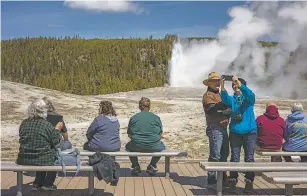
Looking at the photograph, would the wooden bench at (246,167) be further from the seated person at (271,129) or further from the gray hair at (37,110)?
the gray hair at (37,110)

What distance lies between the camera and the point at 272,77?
1668 inches

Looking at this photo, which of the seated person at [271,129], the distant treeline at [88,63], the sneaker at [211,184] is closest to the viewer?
the sneaker at [211,184]

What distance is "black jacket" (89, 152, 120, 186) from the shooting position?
17.3ft

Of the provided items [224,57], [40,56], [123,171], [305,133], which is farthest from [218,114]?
[40,56]

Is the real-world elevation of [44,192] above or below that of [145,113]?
below

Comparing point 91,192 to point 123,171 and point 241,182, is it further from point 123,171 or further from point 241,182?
point 241,182

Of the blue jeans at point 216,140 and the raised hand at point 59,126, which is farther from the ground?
the raised hand at point 59,126

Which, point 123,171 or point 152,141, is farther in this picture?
point 123,171

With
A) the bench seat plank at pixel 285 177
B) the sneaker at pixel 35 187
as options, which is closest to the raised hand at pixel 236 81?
the bench seat plank at pixel 285 177

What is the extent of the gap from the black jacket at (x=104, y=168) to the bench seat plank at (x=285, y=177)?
5.64ft

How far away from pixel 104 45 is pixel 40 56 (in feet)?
32.7

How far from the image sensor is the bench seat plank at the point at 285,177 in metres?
4.82

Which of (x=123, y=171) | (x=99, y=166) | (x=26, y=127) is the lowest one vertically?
(x=123, y=171)

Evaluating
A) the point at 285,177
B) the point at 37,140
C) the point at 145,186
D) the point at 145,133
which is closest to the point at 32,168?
the point at 37,140
